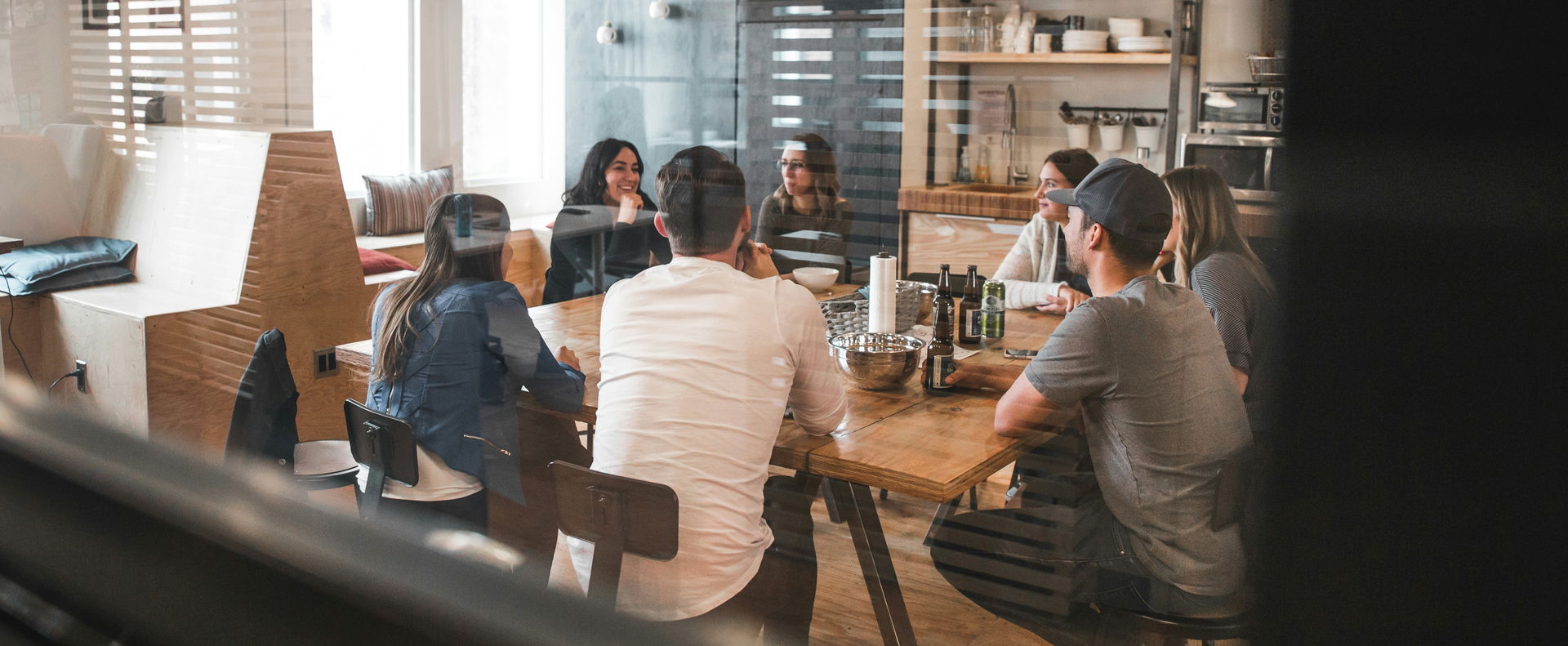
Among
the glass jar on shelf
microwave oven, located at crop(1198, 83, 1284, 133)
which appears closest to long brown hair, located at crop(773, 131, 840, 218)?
the glass jar on shelf

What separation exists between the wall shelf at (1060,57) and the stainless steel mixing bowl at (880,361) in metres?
0.37

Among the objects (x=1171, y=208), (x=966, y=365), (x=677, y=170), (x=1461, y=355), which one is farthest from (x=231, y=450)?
(x=1461, y=355)

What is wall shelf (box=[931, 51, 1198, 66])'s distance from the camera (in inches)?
15.5

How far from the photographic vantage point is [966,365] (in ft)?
2.50

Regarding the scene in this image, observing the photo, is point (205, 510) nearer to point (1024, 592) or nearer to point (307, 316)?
point (307, 316)

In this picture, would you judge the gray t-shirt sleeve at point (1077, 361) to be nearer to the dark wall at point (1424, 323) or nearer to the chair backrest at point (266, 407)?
the dark wall at point (1424, 323)

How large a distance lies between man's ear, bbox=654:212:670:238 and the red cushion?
29cm

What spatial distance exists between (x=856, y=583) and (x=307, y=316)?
55cm

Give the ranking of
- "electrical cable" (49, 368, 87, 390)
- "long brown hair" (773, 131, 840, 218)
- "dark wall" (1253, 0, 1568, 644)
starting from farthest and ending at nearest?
"electrical cable" (49, 368, 87, 390) → "long brown hair" (773, 131, 840, 218) → "dark wall" (1253, 0, 1568, 644)

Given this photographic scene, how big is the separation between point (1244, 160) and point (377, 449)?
0.76m

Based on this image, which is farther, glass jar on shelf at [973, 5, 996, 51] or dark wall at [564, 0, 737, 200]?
dark wall at [564, 0, 737, 200]

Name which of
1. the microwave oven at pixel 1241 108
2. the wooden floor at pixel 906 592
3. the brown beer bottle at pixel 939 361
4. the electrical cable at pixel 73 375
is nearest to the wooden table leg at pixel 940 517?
the wooden floor at pixel 906 592

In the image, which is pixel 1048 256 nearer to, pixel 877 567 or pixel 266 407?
pixel 877 567

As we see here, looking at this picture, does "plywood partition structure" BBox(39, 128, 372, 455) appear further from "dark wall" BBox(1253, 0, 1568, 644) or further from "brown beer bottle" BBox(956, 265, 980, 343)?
"dark wall" BBox(1253, 0, 1568, 644)
